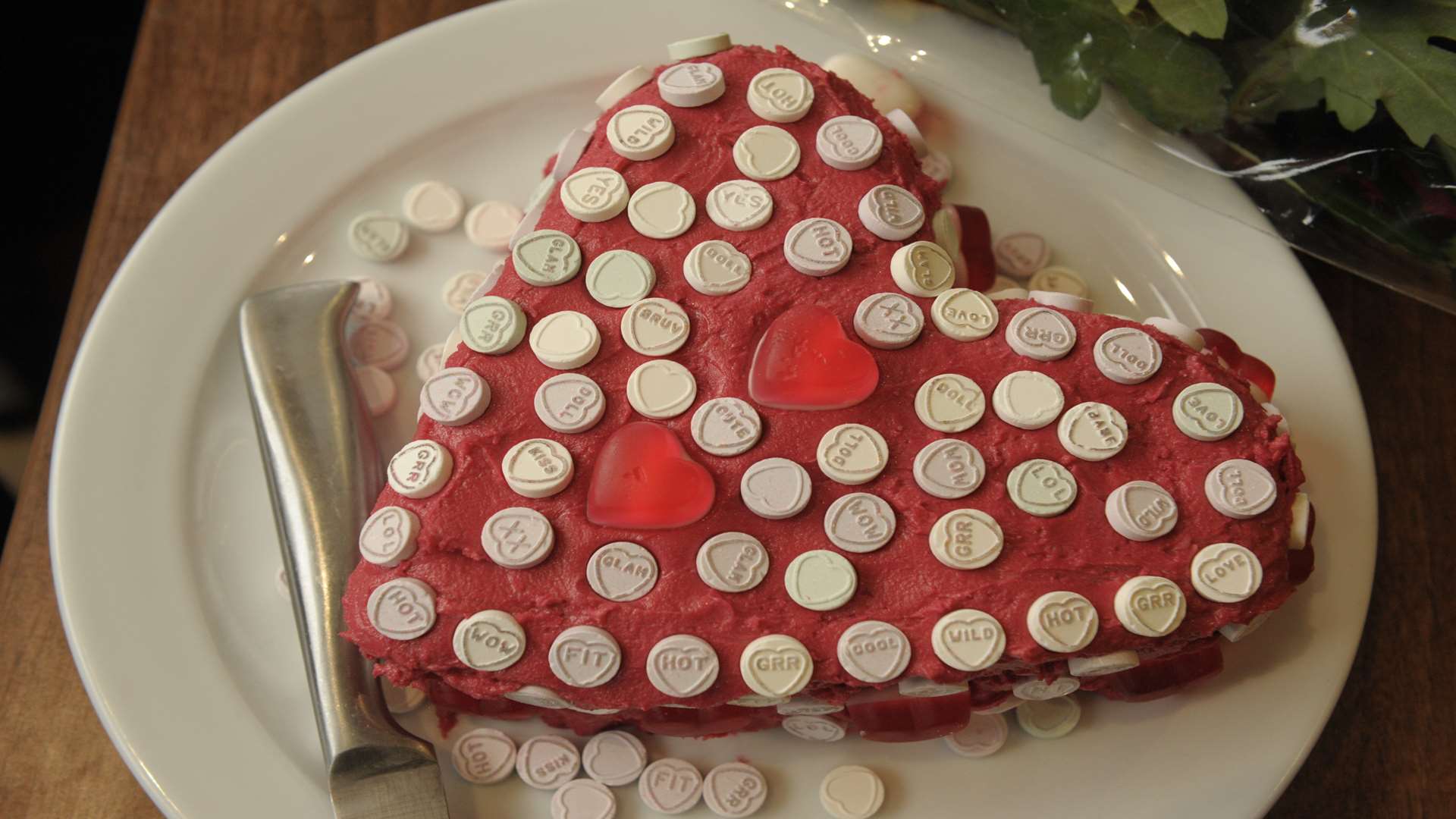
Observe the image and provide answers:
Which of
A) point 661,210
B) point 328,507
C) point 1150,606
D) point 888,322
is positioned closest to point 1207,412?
point 1150,606

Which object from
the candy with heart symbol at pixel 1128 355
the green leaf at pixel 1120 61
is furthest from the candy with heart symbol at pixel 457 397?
the green leaf at pixel 1120 61

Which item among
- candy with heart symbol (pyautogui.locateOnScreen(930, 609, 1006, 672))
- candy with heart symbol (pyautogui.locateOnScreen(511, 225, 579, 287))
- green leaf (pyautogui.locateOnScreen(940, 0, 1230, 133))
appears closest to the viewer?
candy with heart symbol (pyautogui.locateOnScreen(930, 609, 1006, 672))

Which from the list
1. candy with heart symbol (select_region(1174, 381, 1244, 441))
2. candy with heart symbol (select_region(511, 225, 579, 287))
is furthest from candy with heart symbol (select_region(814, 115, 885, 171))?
candy with heart symbol (select_region(1174, 381, 1244, 441))

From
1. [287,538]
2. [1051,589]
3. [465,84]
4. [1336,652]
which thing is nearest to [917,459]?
[1051,589]

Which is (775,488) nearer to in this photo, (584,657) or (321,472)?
(584,657)

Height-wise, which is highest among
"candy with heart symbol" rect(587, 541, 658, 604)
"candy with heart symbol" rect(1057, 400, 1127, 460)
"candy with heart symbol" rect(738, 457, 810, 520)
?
"candy with heart symbol" rect(1057, 400, 1127, 460)

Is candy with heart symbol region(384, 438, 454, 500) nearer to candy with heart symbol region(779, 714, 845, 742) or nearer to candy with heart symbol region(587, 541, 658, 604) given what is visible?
candy with heart symbol region(587, 541, 658, 604)
